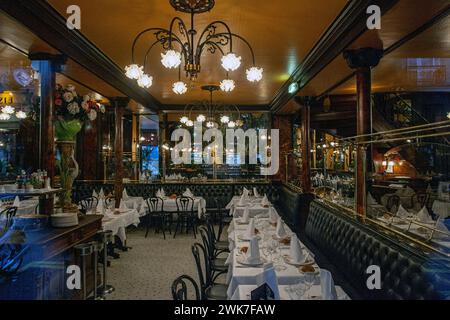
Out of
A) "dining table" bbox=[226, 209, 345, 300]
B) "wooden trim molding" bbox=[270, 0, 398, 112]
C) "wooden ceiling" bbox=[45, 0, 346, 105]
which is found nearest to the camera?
"dining table" bbox=[226, 209, 345, 300]

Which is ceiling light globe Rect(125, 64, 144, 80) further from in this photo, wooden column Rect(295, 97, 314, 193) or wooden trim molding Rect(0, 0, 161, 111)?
wooden column Rect(295, 97, 314, 193)

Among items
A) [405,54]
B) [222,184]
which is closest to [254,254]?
[405,54]

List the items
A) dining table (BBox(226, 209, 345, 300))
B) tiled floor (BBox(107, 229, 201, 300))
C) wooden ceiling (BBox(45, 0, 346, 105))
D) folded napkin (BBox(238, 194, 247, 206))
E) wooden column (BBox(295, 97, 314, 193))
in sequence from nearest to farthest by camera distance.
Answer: dining table (BBox(226, 209, 345, 300)), wooden ceiling (BBox(45, 0, 346, 105)), tiled floor (BBox(107, 229, 201, 300)), folded napkin (BBox(238, 194, 247, 206)), wooden column (BBox(295, 97, 314, 193))

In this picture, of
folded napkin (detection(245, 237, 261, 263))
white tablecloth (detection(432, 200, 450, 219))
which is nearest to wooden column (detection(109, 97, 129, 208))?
folded napkin (detection(245, 237, 261, 263))

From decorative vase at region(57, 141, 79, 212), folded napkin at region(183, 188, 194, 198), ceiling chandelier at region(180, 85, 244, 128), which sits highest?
ceiling chandelier at region(180, 85, 244, 128)

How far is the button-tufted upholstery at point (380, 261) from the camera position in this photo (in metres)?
2.35

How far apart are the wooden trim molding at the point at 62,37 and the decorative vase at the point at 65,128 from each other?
3.41ft

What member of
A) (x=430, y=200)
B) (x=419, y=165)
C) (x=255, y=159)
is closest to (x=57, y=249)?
(x=430, y=200)

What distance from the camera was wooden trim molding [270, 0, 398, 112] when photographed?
3.95 metres

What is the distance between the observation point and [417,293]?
2412 millimetres

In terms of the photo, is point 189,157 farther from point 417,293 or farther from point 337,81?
point 417,293

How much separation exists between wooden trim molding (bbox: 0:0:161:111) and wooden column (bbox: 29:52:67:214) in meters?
0.29
